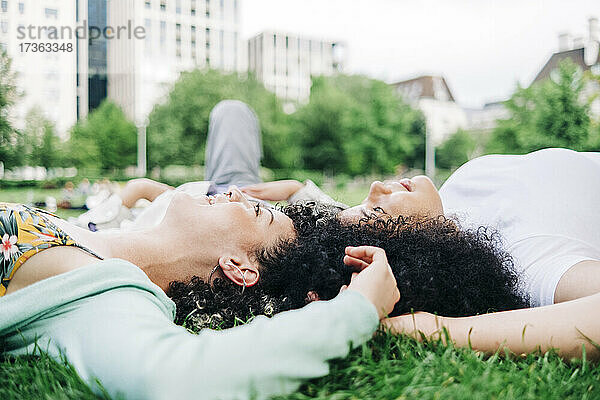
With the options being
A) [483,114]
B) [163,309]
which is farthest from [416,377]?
[483,114]

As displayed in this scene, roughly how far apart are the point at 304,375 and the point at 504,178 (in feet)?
7.64

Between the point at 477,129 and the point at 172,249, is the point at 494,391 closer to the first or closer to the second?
the point at 172,249

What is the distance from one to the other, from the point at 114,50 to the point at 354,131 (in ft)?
86.3

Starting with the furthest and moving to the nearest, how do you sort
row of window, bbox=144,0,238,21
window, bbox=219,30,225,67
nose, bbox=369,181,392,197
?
1. window, bbox=219,30,225,67
2. row of window, bbox=144,0,238,21
3. nose, bbox=369,181,392,197

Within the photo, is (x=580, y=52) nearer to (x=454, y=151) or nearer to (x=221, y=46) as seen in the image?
(x=454, y=151)

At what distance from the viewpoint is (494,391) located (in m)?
1.45

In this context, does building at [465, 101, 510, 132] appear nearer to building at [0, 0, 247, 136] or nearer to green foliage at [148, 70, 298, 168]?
building at [0, 0, 247, 136]

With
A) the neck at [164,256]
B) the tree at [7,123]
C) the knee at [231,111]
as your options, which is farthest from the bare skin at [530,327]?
the tree at [7,123]

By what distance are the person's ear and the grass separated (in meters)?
0.71

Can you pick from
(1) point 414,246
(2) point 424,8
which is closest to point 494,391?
(1) point 414,246

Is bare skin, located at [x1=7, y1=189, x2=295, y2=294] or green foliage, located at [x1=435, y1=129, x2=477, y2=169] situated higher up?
bare skin, located at [x1=7, y1=189, x2=295, y2=294]

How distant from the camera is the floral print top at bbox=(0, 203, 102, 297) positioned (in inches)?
72.8

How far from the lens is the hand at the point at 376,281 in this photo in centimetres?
171

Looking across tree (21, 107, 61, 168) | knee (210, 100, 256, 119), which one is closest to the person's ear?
knee (210, 100, 256, 119)
